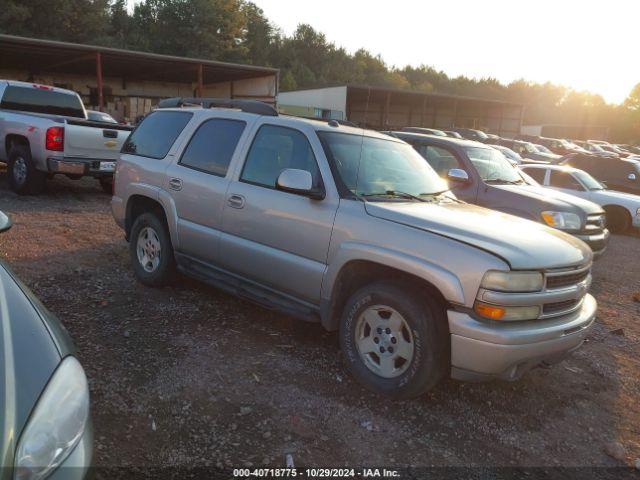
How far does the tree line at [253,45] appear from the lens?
41.7 metres

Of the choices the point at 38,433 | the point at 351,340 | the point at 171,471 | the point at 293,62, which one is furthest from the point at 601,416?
the point at 293,62

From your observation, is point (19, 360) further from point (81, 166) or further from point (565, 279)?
point (81, 166)

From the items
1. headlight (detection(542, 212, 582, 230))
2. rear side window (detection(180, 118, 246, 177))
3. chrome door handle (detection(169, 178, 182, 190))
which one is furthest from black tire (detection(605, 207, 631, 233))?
chrome door handle (detection(169, 178, 182, 190))

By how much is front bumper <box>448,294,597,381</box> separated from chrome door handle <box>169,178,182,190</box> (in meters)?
2.78

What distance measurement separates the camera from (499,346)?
291 cm

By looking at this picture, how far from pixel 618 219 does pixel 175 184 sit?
10165mm

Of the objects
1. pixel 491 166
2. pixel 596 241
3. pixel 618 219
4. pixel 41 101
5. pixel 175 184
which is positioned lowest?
pixel 618 219

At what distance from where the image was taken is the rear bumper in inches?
334

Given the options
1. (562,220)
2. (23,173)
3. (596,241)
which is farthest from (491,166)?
(23,173)

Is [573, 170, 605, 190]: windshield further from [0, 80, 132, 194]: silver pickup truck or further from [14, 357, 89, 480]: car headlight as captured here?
[14, 357, 89, 480]: car headlight

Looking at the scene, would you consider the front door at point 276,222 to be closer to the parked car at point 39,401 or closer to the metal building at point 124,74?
the parked car at point 39,401

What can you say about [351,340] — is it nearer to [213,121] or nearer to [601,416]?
[601,416]

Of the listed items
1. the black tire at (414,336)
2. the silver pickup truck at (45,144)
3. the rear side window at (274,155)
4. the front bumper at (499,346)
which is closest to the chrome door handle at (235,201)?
the rear side window at (274,155)

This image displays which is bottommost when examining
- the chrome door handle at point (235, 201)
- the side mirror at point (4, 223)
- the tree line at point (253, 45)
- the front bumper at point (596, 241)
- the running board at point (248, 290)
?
the front bumper at point (596, 241)
